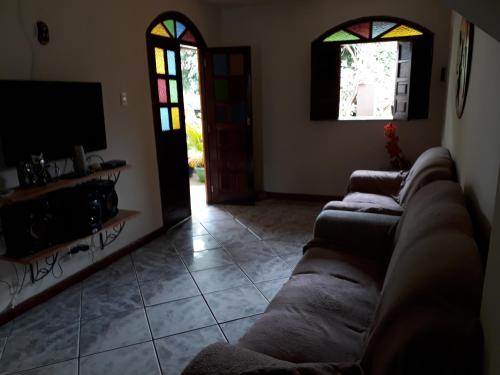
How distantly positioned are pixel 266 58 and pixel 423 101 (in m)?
1.97

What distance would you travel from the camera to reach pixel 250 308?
255 cm

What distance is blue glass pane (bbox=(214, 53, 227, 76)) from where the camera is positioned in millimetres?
4651

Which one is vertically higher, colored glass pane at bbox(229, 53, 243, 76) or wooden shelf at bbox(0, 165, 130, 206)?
colored glass pane at bbox(229, 53, 243, 76)

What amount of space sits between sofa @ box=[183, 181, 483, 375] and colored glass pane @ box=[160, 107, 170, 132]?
2.23m

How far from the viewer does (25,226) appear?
89.4 inches

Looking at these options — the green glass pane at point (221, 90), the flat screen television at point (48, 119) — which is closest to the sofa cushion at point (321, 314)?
the flat screen television at point (48, 119)

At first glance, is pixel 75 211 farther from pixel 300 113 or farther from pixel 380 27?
pixel 380 27

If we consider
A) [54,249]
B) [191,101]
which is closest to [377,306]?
[54,249]

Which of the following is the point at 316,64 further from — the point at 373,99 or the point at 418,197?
the point at 418,197

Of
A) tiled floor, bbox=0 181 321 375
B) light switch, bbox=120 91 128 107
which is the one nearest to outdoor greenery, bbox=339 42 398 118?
tiled floor, bbox=0 181 321 375

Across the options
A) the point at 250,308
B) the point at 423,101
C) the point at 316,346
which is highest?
the point at 423,101

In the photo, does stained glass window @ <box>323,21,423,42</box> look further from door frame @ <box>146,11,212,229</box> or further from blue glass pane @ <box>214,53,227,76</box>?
door frame @ <box>146,11,212,229</box>

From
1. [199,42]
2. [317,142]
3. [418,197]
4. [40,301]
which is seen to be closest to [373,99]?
[317,142]

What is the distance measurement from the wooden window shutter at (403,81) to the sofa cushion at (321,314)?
9.34 feet
